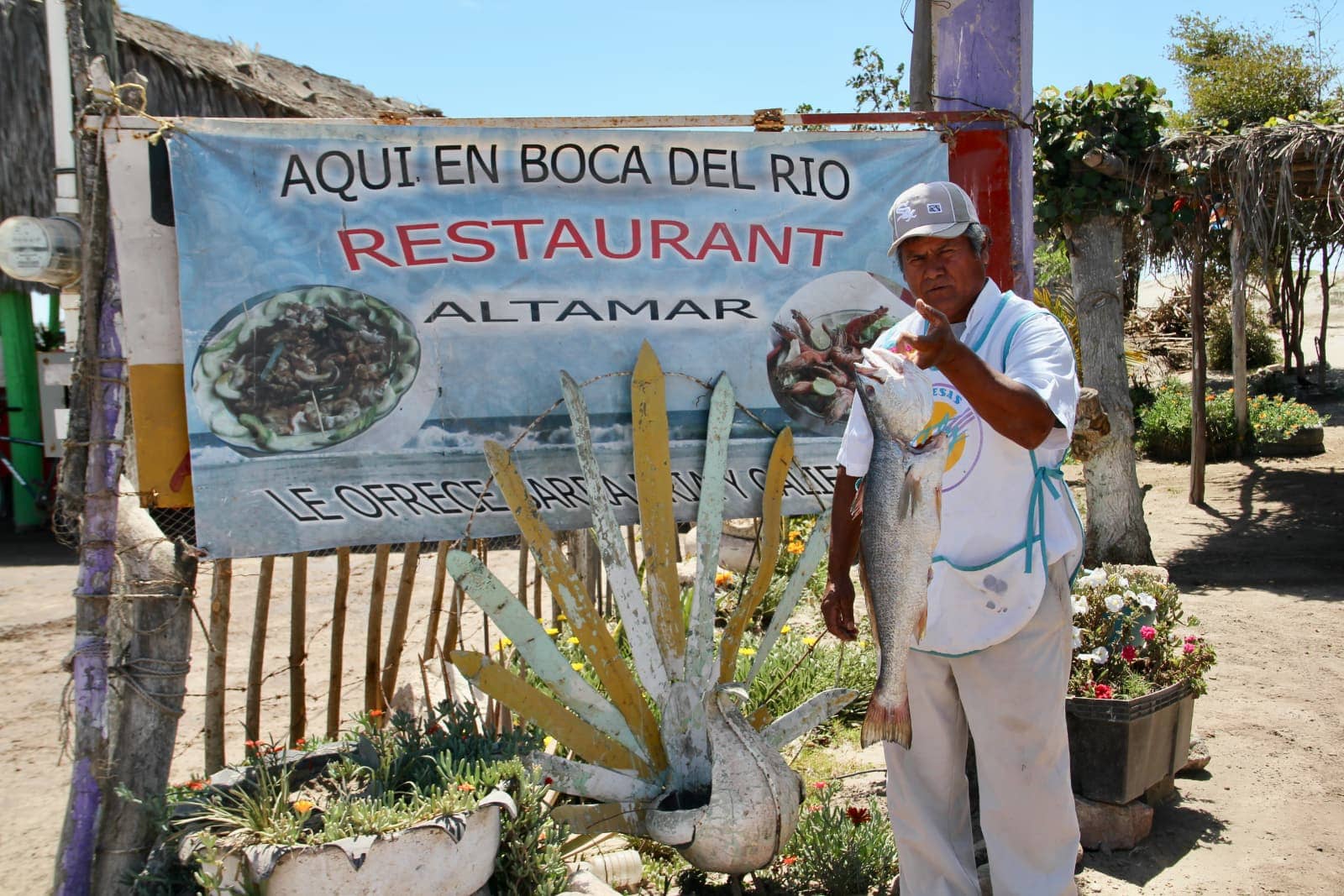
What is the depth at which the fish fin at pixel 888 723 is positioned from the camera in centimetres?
256

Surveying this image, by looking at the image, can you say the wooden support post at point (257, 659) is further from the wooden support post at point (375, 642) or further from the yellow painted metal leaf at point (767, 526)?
the yellow painted metal leaf at point (767, 526)

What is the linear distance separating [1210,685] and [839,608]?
12.2 ft

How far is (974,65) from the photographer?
12.3 feet

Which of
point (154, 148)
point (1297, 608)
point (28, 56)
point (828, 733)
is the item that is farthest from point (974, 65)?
point (28, 56)

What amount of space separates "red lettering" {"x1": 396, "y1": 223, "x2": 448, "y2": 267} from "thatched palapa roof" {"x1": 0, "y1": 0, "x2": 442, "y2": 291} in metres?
6.61

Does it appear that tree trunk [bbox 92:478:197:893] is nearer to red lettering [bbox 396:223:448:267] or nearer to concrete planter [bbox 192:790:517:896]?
concrete planter [bbox 192:790:517:896]

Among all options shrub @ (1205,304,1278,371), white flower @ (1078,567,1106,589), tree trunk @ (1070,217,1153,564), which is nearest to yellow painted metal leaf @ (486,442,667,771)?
white flower @ (1078,567,1106,589)

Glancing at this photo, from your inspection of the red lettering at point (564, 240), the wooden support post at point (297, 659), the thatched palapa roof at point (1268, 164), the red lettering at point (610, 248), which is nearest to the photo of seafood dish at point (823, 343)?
the red lettering at point (610, 248)

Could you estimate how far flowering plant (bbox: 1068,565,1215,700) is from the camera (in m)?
3.83

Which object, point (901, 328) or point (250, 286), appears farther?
point (250, 286)

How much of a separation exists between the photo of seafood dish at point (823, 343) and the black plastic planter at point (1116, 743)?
1.33 meters

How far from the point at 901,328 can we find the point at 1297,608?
5.71 m

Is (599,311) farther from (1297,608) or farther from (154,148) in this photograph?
(1297,608)

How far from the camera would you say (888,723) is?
8.44 feet
